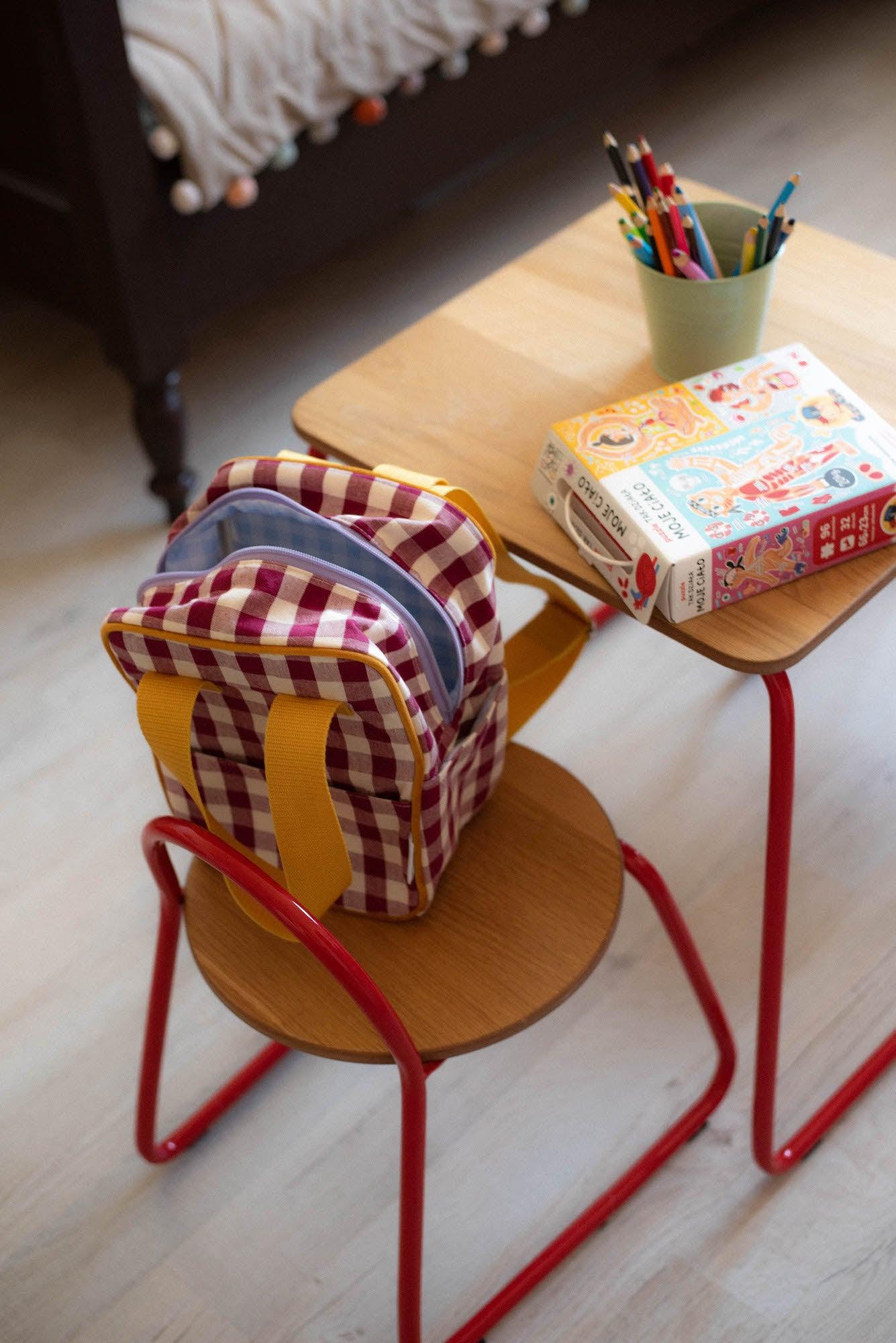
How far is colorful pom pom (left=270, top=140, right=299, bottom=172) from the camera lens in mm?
1750

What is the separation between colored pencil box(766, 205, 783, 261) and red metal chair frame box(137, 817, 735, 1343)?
47 centimetres

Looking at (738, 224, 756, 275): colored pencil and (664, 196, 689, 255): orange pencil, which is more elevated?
(664, 196, 689, 255): orange pencil

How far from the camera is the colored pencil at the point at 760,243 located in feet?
3.45

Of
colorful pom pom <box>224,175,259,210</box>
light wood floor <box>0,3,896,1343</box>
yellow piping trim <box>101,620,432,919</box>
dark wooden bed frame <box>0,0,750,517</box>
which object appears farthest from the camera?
colorful pom pom <box>224,175,259,210</box>

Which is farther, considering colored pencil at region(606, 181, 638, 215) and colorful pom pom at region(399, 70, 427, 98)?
colorful pom pom at region(399, 70, 427, 98)

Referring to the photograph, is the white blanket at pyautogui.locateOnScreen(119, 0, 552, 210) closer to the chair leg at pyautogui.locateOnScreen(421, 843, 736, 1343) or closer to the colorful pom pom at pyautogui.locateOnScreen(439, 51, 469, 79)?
the colorful pom pom at pyautogui.locateOnScreen(439, 51, 469, 79)

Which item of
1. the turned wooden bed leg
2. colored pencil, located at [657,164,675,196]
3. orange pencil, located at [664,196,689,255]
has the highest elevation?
colored pencil, located at [657,164,675,196]

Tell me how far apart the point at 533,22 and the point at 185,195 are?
26.2 inches

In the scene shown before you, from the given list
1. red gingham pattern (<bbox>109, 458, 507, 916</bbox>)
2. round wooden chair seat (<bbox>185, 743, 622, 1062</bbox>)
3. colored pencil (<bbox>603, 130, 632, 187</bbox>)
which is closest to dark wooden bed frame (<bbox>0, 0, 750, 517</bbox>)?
colored pencil (<bbox>603, 130, 632, 187</bbox>)

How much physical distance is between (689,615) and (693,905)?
56 cm

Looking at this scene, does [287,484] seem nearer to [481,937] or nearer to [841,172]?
[481,937]

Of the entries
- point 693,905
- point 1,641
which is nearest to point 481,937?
point 693,905

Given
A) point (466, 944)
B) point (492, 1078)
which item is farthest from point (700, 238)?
point (492, 1078)

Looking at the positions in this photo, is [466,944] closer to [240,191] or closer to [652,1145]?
[652,1145]
